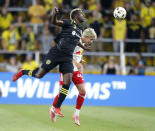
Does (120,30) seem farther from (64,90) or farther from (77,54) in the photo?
(64,90)

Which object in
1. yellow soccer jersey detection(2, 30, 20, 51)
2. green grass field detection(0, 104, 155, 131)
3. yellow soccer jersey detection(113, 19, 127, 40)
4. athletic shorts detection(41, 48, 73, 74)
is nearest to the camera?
green grass field detection(0, 104, 155, 131)

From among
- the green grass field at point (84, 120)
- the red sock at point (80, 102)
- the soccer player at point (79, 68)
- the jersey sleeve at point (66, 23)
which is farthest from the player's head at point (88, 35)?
the green grass field at point (84, 120)

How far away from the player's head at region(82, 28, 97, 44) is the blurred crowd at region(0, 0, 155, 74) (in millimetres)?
6504

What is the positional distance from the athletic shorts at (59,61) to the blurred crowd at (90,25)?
691cm

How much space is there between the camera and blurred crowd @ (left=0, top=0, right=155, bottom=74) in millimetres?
17094

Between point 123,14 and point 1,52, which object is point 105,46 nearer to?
point 1,52

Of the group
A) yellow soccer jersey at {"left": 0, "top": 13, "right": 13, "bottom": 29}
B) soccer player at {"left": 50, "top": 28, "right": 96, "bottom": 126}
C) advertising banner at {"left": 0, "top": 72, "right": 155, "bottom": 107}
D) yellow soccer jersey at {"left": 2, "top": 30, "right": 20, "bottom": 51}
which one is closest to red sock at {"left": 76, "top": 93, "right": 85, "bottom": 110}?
soccer player at {"left": 50, "top": 28, "right": 96, "bottom": 126}

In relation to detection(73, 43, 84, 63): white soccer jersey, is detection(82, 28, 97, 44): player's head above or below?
above

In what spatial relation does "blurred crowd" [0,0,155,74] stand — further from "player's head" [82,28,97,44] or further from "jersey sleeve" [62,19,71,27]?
"jersey sleeve" [62,19,71,27]

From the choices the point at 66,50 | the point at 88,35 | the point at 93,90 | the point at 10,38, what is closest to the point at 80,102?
the point at 66,50

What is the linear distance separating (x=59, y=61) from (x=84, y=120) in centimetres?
194

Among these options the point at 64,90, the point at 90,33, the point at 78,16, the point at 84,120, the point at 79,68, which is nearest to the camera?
the point at 64,90

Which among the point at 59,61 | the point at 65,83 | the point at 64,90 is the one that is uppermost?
the point at 59,61

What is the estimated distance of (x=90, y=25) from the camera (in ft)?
56.9
